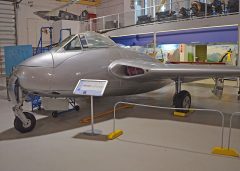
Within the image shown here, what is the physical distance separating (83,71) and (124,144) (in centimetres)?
199

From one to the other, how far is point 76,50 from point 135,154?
2921 mm

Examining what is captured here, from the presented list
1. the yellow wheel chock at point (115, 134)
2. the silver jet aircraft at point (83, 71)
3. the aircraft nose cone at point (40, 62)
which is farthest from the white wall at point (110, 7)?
the yellow wheel chock at point (115, 134)

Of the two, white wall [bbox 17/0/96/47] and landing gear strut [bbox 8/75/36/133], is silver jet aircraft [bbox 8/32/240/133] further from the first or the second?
white wall [bbox 17/0/96/47]

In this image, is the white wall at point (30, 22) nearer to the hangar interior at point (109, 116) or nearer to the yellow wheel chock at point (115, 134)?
the hangar interior at point (109, 116)

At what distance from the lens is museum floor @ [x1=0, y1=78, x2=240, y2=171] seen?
3.67 metres

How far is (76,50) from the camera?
5828 millimetres

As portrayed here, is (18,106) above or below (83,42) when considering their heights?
below

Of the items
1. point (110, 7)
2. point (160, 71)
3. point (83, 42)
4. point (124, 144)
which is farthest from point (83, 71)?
point (110, 7)

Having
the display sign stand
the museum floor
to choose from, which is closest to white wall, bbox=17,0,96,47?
the museum floor

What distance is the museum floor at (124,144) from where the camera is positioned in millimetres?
3672

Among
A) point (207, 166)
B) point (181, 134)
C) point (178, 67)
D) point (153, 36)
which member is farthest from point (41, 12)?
point (207, 166)

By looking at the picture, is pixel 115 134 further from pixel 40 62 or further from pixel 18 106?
pixel 40 62

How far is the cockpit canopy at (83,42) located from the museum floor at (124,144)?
1818 millimetres

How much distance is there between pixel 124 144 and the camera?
14.8ft
